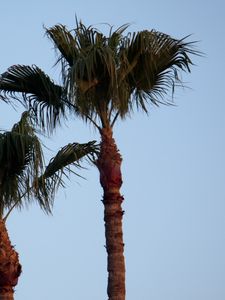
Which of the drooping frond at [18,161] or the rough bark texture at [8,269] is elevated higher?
the drooping frond at [18,161]

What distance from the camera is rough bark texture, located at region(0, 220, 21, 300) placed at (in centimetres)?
2097

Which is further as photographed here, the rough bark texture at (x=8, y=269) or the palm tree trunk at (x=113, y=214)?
the rough bark texture at (x=8, y=269)

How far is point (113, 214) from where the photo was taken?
20.9 metres

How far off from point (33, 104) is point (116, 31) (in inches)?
80.4

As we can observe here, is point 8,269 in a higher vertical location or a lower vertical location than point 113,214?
lower

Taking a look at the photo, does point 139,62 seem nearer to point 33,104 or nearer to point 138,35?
point 138,35

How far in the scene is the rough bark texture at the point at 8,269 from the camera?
21.0 meters

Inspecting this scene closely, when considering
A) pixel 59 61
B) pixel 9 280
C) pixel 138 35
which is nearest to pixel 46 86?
pixel 59 61

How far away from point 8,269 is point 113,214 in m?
2.02

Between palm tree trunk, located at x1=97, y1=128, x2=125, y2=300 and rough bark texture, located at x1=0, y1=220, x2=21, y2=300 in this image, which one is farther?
rough bark texture, located at x1=0, y1=220, x2=21, y2=300

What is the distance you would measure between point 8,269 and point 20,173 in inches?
65.4

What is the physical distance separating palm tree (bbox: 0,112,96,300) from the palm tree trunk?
0.49m

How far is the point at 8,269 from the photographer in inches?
826

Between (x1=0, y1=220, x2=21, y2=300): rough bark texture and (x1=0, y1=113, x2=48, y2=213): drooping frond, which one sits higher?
(x1=0, y1=113, x2=48, y2=213): drooping frond
